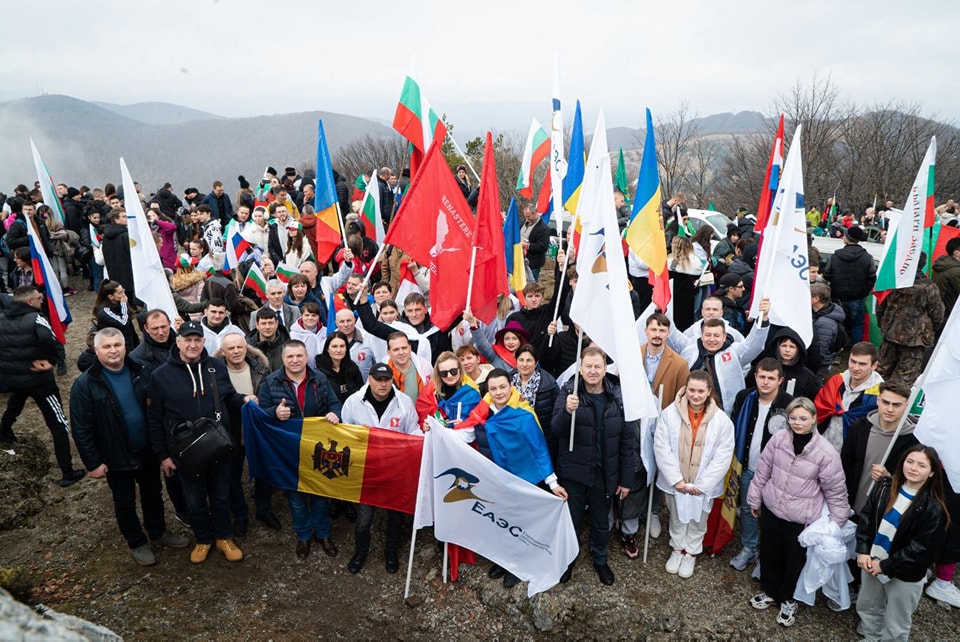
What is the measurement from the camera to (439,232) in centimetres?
669

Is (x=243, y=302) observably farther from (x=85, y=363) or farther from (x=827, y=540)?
(x=827, y=540)

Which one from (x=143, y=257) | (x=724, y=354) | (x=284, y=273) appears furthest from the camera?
(x=284, y=273)

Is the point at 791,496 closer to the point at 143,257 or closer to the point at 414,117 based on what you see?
the point at 414,117

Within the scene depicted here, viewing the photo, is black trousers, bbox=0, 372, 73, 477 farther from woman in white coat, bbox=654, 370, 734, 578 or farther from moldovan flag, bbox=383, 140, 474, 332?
woman in white coat, bbox=654, 370, 734, 578

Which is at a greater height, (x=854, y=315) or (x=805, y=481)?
(x=854, y=315)

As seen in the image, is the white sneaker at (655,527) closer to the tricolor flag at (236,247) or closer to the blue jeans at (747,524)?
the blue jeans at (747,524)

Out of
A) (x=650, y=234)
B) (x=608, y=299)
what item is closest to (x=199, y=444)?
(x=608, y=299)

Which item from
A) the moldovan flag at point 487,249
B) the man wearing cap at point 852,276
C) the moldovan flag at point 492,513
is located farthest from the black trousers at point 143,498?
the man wearing cap at point 852,276

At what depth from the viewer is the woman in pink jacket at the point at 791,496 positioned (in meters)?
4.69

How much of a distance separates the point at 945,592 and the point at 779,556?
1.58m

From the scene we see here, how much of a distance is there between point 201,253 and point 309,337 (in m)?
6.53

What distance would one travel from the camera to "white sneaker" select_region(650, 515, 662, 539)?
602 centimetres

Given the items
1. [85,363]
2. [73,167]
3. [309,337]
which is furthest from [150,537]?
[73,167]

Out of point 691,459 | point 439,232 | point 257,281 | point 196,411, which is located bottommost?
point 691,459
